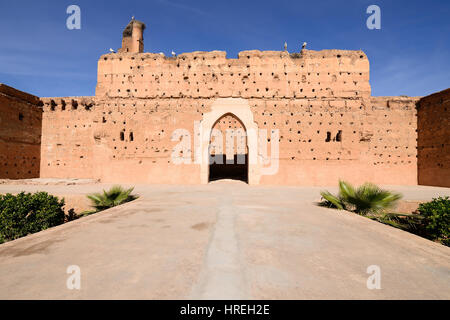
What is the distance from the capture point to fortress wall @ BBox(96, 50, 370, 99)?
44.0 ft

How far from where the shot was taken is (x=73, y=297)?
155 centimetres

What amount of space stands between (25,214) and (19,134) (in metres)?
13.1

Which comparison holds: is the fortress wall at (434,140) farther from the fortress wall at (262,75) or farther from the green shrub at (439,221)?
the green shrub at (439,221)

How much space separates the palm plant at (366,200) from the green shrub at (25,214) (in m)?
6.92

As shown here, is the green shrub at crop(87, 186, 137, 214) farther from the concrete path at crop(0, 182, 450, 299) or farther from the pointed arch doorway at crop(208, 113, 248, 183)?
the pointed arch doorway at crop(208, 113, 248, 183)

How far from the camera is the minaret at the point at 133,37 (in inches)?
862

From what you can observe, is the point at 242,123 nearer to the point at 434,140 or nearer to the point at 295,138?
the point at 295,138

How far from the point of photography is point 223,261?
2258 mm

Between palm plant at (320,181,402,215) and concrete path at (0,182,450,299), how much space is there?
1537 millimetres

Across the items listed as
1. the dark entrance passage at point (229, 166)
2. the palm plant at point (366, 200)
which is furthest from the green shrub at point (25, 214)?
the dark entrance passage at point (229, 166)

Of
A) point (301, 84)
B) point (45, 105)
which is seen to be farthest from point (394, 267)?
point (45, 105)
